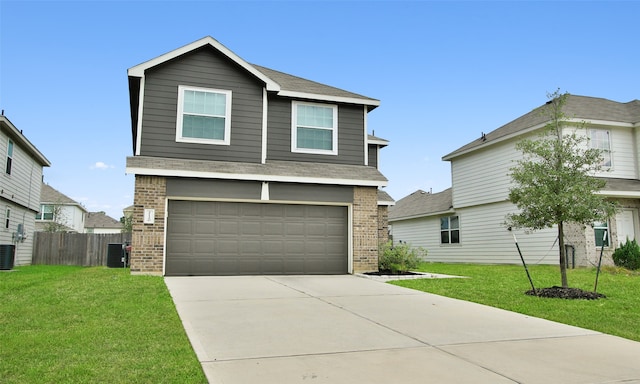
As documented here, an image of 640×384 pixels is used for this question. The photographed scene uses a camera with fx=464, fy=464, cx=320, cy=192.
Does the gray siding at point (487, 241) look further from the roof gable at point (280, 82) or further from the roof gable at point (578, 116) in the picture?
the roof gable at point (280, 82)

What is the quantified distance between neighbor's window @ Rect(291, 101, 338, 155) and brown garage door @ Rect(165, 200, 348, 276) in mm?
1912

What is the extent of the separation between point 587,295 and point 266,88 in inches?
384

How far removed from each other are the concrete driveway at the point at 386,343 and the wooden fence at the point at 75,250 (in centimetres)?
1556

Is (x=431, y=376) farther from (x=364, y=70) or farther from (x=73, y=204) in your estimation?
(x=73, y=204)

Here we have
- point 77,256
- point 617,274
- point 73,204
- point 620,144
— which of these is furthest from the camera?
point 73,204

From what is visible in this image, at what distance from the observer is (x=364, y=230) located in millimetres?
13875

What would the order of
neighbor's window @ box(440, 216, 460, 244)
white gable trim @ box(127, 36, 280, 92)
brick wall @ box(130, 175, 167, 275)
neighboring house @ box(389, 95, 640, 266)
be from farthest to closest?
neighbor's window @ box(440, 216, 460, 244) < neighboring house @ box(389, 95, 640, 266) < white gable trim @ box(127, 36, 280, 92) < brick wall @ box(130, 175, 167, 275)

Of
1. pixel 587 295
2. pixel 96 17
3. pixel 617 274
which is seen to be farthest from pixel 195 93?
pixel 617 274

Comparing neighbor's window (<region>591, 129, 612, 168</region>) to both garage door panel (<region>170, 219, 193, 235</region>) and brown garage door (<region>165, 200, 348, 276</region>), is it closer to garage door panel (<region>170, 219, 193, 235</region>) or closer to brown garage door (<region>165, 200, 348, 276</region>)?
brown garage door (<region>165, 200, 348, 276</region>)

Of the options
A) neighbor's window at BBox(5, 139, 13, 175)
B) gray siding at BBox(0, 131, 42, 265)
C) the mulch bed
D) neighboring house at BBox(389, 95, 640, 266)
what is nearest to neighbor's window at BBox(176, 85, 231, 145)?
the mulch bed

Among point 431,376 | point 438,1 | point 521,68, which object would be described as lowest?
point 431,376

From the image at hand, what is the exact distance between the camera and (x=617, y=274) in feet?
48.7

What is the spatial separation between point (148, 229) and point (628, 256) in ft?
52.3

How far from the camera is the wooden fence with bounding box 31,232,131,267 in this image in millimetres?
22266
